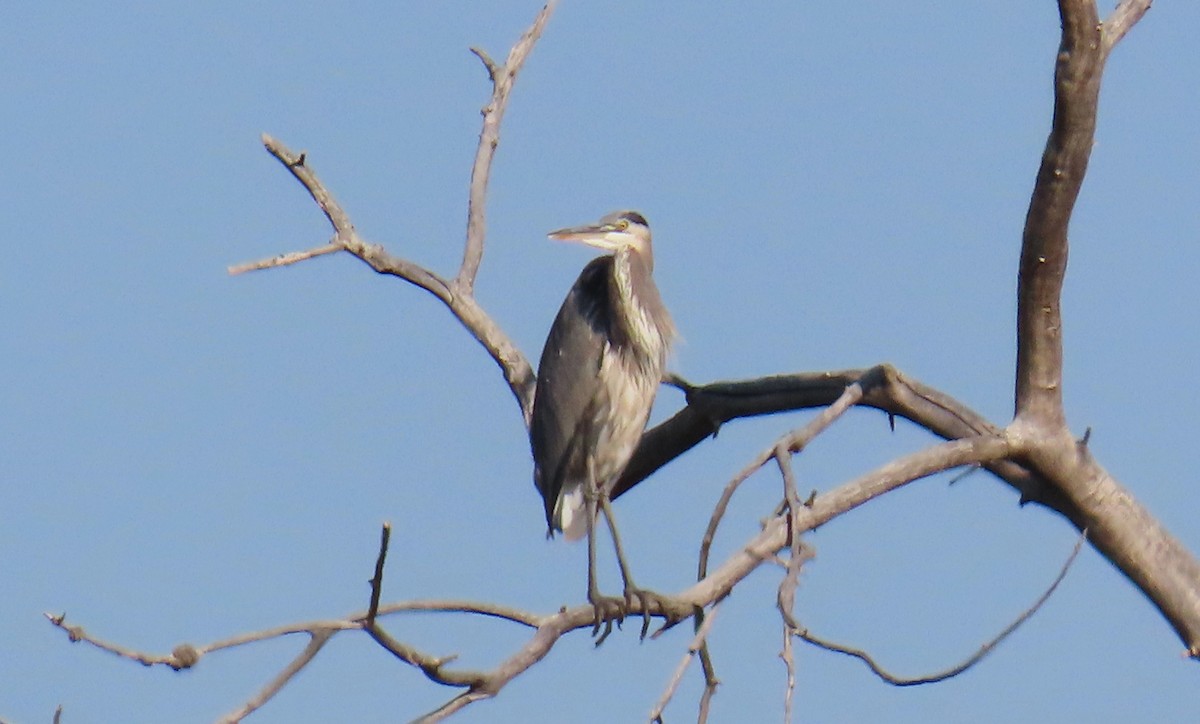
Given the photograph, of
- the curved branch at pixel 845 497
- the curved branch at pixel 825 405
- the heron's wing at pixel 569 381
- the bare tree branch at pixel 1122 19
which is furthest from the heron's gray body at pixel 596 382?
the bare tree branch at pixel 1122 19

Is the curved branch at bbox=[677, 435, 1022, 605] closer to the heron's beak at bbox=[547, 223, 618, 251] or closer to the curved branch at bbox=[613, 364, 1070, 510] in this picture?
the curved branch at bbox=[613, 364, 1070, 510]

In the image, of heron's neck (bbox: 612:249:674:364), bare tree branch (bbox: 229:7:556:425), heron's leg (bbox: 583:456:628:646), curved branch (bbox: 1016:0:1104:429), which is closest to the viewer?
curved branch (bbox: 1016:0:1104:429)

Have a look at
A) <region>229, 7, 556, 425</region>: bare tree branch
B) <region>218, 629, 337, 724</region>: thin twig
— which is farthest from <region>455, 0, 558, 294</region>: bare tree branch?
<region>218, 629, 337, 724</region>: thin twig

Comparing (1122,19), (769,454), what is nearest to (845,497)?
(769,454)

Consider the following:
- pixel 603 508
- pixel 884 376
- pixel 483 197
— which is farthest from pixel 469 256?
pixel 884 376

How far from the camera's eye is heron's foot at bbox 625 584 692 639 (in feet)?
12.0

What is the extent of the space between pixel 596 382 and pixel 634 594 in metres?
1.20

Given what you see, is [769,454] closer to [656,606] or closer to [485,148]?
[656,606]

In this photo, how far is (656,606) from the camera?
4.45m

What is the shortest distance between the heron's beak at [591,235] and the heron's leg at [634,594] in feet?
3.03

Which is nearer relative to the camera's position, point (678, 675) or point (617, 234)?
point (678, 675)

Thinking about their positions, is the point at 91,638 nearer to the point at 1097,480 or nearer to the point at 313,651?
the point at 313,651

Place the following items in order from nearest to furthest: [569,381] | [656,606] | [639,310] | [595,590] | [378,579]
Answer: [378,579], [656,606], [595,590], [569,381], [639,310]

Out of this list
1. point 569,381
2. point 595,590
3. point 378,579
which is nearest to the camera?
point 378,579
